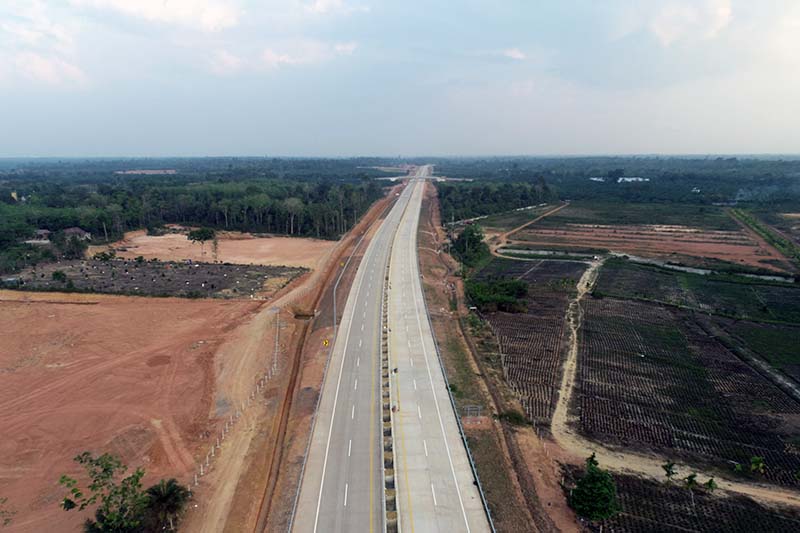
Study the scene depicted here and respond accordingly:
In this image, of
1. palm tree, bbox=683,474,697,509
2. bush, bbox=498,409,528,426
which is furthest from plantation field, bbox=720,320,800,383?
bush, bbox=498,409,528,426

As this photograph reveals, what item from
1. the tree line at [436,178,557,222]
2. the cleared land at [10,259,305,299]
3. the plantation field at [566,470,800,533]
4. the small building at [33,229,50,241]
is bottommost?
the plantation field at [566,470,800,533]

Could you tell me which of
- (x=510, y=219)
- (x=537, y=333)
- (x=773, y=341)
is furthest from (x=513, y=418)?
(x=510, y=219)

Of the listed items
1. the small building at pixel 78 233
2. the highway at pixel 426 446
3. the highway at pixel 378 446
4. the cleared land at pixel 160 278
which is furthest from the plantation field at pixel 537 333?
Answer: the small building at pixel 78 233

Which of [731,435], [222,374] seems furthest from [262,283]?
[731,435]

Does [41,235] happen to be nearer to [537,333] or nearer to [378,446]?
[378,446]

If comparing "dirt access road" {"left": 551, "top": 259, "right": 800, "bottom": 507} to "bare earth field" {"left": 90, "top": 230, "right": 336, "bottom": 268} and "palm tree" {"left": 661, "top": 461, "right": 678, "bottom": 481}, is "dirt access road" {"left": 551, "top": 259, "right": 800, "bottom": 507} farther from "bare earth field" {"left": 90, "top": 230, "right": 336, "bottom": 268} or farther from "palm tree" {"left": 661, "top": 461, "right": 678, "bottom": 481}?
"bare earth field" {"left": 90, "top": 230, "right": 336, "bottom": 268}

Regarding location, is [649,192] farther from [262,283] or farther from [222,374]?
[222,374]

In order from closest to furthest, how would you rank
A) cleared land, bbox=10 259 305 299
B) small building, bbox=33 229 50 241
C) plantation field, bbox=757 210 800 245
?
cleared land, bbox=10 259 305 299 < small building, bbox=33 229 50 241 < plantation field, bbox=757 210 800 245
